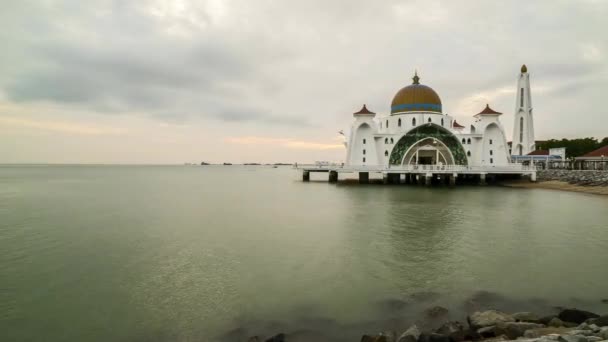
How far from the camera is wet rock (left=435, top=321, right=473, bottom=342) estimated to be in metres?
5.64

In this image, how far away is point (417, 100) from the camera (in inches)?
1657

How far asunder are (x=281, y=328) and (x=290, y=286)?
209 centimetres

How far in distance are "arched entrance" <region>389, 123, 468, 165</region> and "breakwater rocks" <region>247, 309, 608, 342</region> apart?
35629 millimetres

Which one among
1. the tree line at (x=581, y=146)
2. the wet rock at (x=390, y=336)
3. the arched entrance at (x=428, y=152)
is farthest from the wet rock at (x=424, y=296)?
the tree line at (x=581, y=146)

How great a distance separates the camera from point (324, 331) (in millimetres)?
6301

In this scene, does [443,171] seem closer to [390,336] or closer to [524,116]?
[524,116]

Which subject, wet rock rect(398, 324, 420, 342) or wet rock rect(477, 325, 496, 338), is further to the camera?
wet rock rect(477, 325, 496, 338)

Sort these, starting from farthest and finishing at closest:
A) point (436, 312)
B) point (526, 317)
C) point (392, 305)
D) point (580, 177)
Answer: point (580, 177) → point (392, 305) → point (436, 312) → point (526, 317)

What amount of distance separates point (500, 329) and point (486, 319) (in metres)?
0.43

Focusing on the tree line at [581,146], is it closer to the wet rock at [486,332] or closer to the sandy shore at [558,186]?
the sandy shore at [558,186]

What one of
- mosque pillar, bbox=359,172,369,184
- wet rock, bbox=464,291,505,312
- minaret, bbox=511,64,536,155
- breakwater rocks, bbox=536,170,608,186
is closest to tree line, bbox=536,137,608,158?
minaret, bbox=511,64,536,155

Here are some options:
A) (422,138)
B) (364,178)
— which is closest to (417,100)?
(422,138)

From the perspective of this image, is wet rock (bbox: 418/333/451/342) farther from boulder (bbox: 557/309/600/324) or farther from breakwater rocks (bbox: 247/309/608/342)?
boulder (bbox: 557/309/600/324)

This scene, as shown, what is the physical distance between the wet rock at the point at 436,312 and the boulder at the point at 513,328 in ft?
3.93
